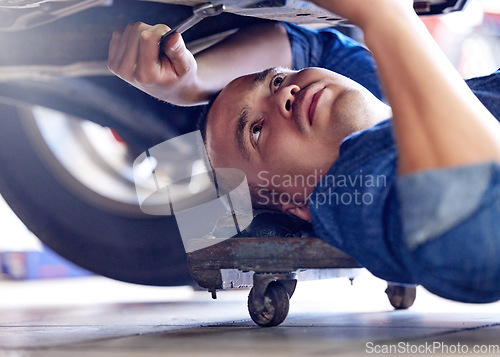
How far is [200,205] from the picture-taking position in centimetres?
153

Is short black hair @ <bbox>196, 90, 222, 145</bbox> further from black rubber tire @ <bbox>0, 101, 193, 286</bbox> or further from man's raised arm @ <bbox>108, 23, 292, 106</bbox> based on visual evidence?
black rubber tire @ <bbox>0, 101, 193, 286</bbox>

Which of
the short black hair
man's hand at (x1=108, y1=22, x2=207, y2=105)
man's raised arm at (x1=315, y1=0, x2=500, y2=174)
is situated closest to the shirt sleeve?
the short black hair

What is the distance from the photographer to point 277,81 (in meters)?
1.27

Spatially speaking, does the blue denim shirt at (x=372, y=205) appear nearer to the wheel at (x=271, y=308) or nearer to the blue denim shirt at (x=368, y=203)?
the blue denim shirt at (x=368, y=203)

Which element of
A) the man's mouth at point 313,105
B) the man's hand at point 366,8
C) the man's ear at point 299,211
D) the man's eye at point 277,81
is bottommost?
the man's ear at point 299,211

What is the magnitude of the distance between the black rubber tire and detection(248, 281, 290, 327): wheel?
438 mm

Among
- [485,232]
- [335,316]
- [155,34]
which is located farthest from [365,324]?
[155,34]

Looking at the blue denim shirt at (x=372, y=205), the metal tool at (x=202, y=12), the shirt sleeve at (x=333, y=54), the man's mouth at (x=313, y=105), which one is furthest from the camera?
the shirt sleeve at (x=333, y=54)

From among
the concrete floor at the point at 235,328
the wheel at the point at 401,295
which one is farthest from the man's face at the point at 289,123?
the wheel at the point at 401,295

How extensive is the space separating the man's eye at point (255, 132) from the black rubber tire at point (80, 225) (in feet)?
1.39

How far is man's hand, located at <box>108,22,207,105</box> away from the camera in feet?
3.84

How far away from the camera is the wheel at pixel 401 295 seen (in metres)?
1.55

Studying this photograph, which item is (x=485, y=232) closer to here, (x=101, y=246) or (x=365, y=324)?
(x=365, y=324)

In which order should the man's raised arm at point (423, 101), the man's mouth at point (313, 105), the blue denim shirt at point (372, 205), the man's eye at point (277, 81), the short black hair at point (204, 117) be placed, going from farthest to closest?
the short black hair at point (204, 117)
the man's eye at point (277, 81)
the man's mouth at point (313, 105)
the blue denim shirt at point (372, 205)
the man's raised arm at point (423, 101)
